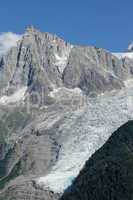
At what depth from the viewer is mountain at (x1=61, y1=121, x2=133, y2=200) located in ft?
449

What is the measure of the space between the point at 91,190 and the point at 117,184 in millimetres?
5452

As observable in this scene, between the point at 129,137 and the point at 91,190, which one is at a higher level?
the point at 129,137

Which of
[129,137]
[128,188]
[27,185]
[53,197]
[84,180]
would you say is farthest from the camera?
[27,185]

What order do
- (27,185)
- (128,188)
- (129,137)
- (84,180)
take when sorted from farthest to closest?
(27,185)
(129,137)
(84,180)
(128,188)

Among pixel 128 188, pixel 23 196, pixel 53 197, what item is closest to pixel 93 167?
pixel 128 188

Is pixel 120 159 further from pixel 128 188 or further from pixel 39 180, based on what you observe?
pixel 39 180

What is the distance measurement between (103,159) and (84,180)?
20.5 ft

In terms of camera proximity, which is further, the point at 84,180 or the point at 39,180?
the point at 39,180

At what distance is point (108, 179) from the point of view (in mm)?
140250

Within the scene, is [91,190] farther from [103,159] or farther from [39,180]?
[39,180]

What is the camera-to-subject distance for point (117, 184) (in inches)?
5423

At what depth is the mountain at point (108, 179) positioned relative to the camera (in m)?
137

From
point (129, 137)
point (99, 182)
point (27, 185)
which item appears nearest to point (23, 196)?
point (27, 185)

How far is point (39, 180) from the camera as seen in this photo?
629 ft
